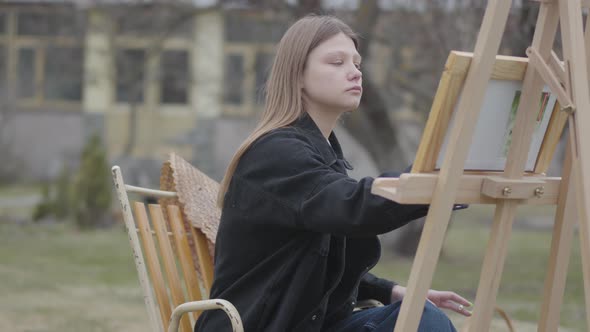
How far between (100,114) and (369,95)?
11.4 meters

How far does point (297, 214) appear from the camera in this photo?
2404mm

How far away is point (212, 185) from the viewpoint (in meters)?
3.40

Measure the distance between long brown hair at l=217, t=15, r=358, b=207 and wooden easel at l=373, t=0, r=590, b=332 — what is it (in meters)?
0.56

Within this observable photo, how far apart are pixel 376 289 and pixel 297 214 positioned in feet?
2.58

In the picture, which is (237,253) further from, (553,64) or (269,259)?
(553,64)

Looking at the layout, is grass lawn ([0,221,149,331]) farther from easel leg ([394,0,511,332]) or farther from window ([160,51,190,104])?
window ([160,51,190,104])

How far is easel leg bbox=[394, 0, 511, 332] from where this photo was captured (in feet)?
7.04

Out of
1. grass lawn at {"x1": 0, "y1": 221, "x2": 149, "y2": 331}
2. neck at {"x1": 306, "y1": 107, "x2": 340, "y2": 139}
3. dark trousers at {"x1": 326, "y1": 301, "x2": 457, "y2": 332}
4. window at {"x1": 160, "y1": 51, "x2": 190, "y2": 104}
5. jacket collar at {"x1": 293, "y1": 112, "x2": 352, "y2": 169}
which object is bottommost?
grass lawn at {"x1": 0, "y1": 221, "x2": 149, "y2": 331}

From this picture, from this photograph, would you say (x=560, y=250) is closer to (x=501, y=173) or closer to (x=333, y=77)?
(x=501, y=173)

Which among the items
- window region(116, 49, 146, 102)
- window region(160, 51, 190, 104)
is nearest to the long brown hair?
window region(116, 49, 146, 102)

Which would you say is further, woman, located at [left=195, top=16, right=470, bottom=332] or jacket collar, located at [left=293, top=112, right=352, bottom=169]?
jacket collar, located at [left=293, top=112, right=352, bottom=169]

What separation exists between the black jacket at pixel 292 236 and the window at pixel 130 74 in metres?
13.6

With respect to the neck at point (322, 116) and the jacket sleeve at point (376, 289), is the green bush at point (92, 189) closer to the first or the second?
the jacket sleeve at point (376, 289)

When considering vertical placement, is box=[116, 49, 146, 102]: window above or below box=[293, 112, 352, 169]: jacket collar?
above
